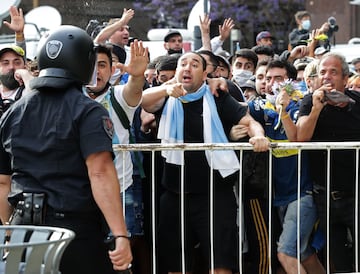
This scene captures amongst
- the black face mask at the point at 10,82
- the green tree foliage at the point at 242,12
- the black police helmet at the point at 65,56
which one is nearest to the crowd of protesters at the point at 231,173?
the black face mask at the point at 10,82

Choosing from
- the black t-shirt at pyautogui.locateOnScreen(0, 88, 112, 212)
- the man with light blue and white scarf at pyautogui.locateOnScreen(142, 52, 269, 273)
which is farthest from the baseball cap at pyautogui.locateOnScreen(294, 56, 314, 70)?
the black t-shirt at pyautogui.locateOnScreen(0, 88, 112, 212)

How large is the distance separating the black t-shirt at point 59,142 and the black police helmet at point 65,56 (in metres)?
0.09

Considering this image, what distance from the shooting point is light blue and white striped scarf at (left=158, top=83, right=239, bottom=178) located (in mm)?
6273

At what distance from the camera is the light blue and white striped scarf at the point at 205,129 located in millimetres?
6273

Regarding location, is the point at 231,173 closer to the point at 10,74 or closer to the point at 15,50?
the point at 10,74

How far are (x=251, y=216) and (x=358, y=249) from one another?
809mm

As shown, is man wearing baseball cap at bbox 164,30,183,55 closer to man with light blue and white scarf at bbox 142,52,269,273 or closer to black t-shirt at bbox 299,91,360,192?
man with light blue and white scarf at bbox 142,52,269,273

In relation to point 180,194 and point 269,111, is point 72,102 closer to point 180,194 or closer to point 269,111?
point 180,194

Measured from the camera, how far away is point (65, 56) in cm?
451

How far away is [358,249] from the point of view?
6512 mm

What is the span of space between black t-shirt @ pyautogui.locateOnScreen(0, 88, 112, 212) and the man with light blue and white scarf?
6.11 ft

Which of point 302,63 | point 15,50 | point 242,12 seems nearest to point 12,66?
point 15,50

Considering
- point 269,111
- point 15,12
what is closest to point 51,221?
point 269,111

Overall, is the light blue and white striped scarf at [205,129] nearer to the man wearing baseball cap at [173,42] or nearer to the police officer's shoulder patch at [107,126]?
the police officer's shoulder patch at [107,126]
